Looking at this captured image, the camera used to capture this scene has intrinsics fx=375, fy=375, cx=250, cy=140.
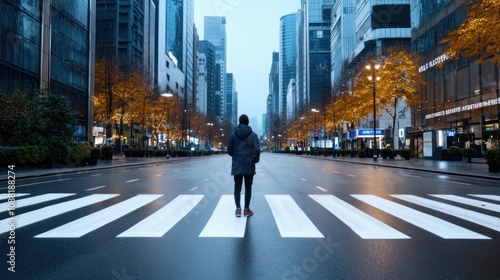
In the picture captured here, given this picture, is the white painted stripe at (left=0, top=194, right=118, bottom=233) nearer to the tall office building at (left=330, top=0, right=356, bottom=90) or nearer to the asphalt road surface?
the asphalt road surface

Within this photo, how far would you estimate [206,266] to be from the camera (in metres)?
4.21

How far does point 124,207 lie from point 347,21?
92.5 metres

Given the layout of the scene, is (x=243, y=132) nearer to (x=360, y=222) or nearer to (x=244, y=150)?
(x=244, y=150)

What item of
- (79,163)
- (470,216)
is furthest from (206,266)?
(79,163)

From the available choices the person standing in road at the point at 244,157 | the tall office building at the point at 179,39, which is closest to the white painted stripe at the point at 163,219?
the person standing in road at the point at 244,157

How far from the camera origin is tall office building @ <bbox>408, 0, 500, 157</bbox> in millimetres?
35188

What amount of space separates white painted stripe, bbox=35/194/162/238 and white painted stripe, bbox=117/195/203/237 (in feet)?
2.06

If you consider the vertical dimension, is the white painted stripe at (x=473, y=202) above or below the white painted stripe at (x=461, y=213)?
below

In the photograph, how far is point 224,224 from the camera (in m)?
6.37

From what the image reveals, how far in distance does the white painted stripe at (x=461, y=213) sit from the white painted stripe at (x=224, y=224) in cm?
409

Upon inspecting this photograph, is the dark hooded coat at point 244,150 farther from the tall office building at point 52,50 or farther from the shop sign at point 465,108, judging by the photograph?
the shop sign at point 465,108

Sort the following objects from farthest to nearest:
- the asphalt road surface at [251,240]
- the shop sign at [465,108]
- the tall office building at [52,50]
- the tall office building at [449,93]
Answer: the tall office building at [449,93] → the tall office building at [52,50] → the shop sign at [465,108] → the asphalt road surface at [251,240]

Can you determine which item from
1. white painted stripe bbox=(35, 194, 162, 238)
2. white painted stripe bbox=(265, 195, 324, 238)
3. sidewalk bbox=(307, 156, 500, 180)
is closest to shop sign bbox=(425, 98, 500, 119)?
sidewalk bbox=(307, 156, 500, 180)

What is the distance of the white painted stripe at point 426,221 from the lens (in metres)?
5.63
